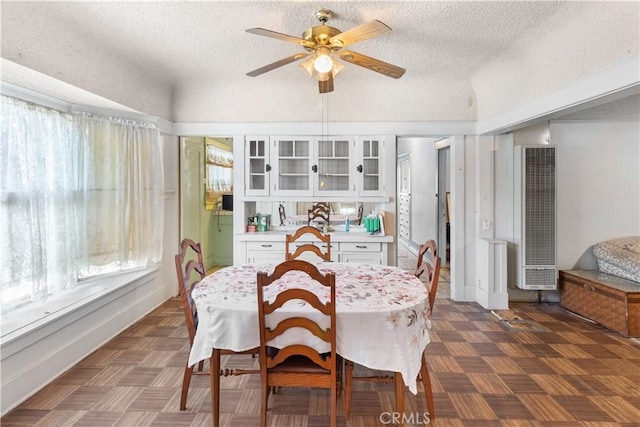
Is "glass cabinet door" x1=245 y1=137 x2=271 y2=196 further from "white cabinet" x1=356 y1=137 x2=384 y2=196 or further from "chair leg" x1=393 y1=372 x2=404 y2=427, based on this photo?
"chair leg" x1=393 y1=372 x2=404 y2=427

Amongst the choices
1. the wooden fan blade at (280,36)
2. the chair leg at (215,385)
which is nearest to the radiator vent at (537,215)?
the wooden fan blade at (280,36)

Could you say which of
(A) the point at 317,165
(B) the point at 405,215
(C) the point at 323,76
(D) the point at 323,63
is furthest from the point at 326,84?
(B) the point at 405,215

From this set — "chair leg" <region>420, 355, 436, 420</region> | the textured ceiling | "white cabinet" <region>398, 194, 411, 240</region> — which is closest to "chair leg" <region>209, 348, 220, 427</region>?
"chair leg" <region>420, 355, 436, 420</region>

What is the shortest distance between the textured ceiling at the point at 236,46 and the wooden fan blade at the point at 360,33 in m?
0.36

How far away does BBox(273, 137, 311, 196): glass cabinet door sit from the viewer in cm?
438

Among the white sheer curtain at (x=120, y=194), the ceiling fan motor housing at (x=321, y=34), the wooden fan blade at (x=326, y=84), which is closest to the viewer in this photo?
the ceiling fan motor housing at (x=321, y=34)

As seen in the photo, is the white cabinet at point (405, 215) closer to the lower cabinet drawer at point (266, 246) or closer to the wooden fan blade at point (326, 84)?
the lower cabinet drawer at point (266, 246)

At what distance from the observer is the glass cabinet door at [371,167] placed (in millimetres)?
4348

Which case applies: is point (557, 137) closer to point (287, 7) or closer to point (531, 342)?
point (531, 342)

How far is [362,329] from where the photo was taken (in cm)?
181

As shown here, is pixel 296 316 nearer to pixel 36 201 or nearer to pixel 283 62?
pixel 283 62

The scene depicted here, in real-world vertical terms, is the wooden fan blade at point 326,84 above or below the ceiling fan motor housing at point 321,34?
below

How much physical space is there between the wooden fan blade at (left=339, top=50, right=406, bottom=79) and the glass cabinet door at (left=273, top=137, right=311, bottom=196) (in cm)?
192


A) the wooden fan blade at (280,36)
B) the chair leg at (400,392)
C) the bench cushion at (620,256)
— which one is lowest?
the chair leg at (400,392)
